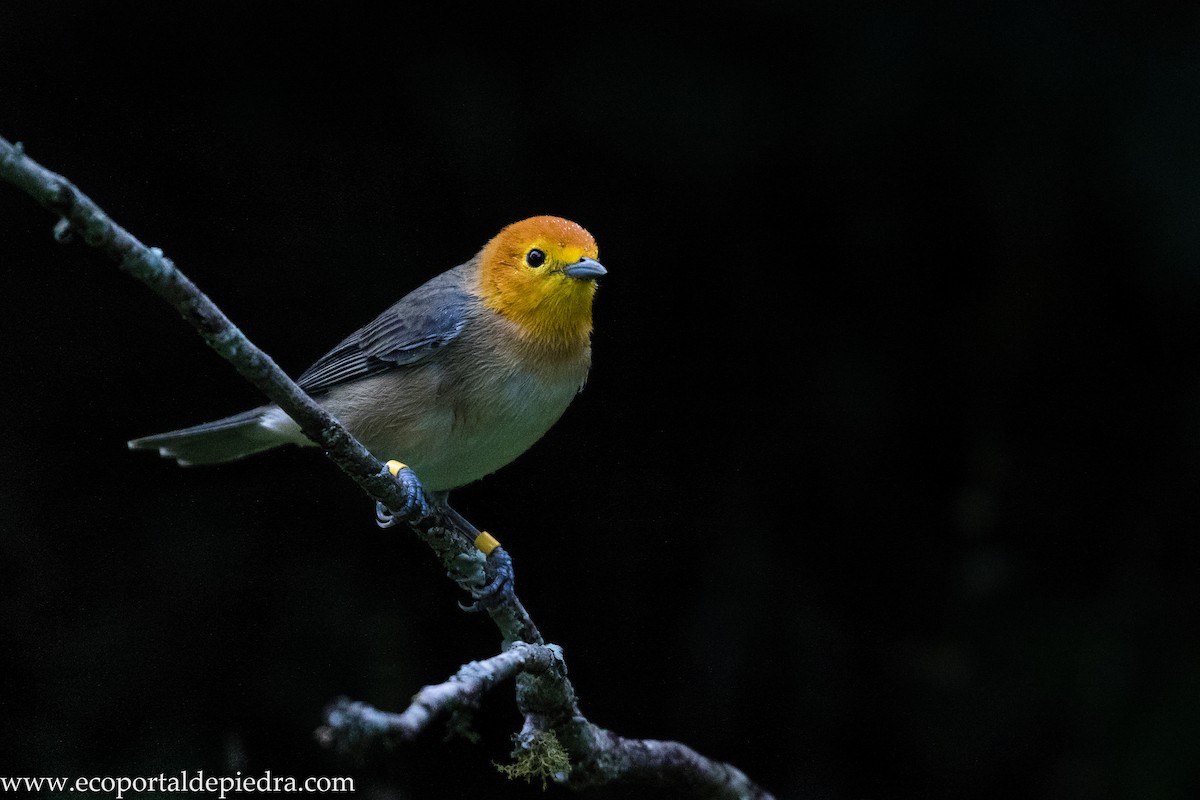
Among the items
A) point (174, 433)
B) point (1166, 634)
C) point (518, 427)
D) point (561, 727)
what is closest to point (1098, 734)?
point (1166, 634)

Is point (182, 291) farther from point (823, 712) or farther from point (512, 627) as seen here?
point (823, 712)

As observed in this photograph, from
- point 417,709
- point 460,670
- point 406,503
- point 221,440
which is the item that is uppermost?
point 221,440

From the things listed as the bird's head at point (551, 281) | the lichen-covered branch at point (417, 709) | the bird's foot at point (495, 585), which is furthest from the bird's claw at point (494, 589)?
the bird's head at point (551, 281)

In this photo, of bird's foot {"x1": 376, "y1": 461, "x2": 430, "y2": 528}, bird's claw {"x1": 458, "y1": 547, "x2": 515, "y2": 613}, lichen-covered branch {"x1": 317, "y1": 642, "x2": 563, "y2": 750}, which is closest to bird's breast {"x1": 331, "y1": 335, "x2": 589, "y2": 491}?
bird's foot {"x1": 376, "y1": 461, "x2": 430, "y2": 528}

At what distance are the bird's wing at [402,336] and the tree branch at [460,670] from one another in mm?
553

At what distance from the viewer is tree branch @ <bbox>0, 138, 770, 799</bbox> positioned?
164 centimetres

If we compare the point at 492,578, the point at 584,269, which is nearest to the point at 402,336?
the point at 584,269

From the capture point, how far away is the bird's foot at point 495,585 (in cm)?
290

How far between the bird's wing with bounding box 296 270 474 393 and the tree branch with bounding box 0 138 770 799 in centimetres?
55

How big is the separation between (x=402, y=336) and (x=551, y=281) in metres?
0.51

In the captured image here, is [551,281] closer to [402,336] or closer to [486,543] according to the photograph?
[402,336]

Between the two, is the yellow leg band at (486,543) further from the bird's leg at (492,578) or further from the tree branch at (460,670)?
the tree branch at (460,670)

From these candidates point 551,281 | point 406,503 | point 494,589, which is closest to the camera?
point 406,503

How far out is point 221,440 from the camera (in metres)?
3.63
